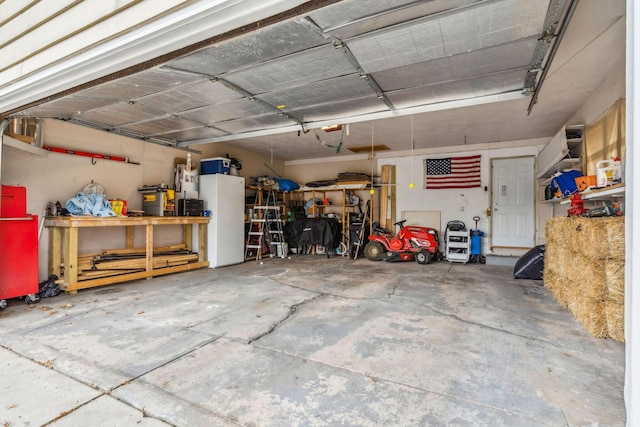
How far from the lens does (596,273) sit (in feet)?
9.57

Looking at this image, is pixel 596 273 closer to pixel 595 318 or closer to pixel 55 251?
pixel 595 318

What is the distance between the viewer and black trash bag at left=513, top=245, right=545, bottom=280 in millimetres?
5348

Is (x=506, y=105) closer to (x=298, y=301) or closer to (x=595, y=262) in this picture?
(x=595, y=262)

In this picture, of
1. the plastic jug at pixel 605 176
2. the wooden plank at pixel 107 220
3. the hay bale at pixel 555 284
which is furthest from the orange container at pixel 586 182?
the wooden plank at pixel 107 220

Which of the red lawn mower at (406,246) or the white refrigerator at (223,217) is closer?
the white refrigerator at (223,217)

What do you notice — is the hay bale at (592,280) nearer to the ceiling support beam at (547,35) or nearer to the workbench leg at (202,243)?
the ceiling support beam at (547,35)

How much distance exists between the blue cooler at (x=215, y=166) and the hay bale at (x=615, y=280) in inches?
251

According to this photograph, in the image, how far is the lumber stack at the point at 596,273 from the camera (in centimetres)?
273

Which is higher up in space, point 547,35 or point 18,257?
point 547,35

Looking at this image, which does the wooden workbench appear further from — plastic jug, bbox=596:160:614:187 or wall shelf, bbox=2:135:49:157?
plastic jug, bbox=596:160:614:187

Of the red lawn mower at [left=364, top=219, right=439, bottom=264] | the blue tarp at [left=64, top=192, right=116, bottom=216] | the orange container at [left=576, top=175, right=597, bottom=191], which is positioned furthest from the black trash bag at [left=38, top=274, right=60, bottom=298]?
the orange container at [left=576, top=175, right=597, bottom=191]

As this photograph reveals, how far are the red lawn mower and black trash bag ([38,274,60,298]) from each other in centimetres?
603

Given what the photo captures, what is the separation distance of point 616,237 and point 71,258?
651 cm

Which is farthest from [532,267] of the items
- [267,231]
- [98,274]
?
[98,274]
